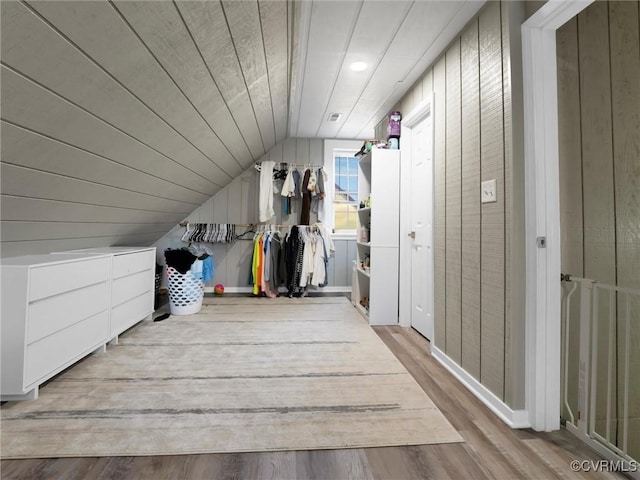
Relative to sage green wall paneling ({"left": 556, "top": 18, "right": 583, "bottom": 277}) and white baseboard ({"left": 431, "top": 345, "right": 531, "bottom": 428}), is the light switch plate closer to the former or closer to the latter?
sage green wall paneling ({"left": 556, "top": 18, "right": 583, "bottom": 277})

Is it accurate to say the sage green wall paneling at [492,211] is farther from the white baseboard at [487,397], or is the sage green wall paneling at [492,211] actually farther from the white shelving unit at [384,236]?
the white shelving unit at [384,236]

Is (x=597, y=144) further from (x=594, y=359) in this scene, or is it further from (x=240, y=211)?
(x=240, y=211)

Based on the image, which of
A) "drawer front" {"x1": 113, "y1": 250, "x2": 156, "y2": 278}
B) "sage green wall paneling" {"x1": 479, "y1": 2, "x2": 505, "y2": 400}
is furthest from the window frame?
"sage green wall paneling" {"x1": 479, "y1": 2, "x2": 505, "y2": 400}

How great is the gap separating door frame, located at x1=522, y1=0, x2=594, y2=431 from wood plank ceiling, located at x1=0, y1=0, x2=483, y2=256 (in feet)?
1.95

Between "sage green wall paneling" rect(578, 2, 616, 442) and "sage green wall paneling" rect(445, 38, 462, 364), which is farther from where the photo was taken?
"sage green wall paneling" rect(445, 38, 462, 364)

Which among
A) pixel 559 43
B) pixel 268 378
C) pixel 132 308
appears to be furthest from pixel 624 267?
pixel 132 308

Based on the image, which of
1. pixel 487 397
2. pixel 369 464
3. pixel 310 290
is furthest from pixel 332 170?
pixel 369 464

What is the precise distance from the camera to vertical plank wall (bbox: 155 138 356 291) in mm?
4219

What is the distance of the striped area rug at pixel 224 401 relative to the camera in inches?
51.2

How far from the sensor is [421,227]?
2713 millimetres

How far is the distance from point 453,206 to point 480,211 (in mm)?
A: 297

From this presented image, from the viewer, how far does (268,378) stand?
184cm

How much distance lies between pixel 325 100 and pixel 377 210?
3.99ft

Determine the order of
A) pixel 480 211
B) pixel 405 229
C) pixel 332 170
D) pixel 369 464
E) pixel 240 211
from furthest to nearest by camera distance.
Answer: pixel 332 170, pixel 240 211, pixel 405 229, pixel 480 211, pixel 369 464
